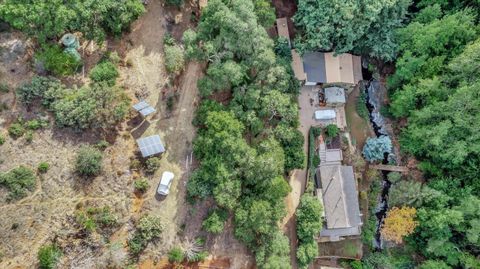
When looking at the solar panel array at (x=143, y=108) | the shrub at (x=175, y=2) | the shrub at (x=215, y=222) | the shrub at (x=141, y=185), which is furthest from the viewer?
the shrub at (x=175, y=2)

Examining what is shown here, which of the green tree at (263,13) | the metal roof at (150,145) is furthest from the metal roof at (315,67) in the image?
the metal roof at (150,145)

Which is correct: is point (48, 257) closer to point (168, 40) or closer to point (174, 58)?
point (174, 58)

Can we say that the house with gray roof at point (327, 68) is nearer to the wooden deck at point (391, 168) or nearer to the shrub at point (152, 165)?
the wooden deck at point (391, 168)

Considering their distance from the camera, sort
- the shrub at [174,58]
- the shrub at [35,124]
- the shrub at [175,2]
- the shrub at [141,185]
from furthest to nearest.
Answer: the shrub at [175,2] → the shrub at [174,58] → the shrub at [141,185] → the shrub at [35,124]

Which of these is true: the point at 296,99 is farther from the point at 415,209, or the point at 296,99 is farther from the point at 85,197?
the point at 85,197

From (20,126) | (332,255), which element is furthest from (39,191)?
(332,255)

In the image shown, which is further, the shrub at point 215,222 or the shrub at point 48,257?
the shrub at point 215,222
